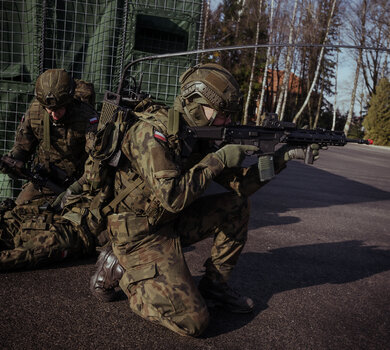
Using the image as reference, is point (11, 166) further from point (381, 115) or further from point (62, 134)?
point (381, 115)

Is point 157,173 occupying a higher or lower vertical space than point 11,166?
higher

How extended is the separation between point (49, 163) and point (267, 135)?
2383 millimetres

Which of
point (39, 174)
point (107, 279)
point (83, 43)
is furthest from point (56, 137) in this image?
point (107, 279)

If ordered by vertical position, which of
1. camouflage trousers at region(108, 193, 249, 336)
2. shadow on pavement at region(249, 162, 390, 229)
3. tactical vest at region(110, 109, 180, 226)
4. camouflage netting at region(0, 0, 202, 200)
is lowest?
shadow on pavement at region(249, 162, 390, 229)

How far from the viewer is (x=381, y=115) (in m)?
30.4

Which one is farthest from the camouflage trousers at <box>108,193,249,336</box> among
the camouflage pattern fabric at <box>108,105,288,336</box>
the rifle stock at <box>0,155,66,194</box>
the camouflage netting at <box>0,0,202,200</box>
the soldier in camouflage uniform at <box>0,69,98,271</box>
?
the camouflage netting at <box>0,0,202,200</box>

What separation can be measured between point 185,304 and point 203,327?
0.18 metres

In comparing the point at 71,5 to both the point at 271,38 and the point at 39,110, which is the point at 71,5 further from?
the point at 271,38

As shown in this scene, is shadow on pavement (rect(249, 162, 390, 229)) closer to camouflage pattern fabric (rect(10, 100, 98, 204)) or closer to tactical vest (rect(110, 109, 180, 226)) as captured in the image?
camouflage pattern fabric (rect(10, 100, 98, 204))

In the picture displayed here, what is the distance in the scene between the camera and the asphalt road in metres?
2.54

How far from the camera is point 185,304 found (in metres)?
2.59

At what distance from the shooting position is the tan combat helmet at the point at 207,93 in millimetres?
2816

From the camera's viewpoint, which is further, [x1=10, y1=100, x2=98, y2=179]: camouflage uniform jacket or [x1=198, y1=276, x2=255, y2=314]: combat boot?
[x1=10, y1=100, x2=98, y2=179]: camouflage uniform jacket

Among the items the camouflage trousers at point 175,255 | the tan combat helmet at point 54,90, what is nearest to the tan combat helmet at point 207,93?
the camouflage trousers at point 175,255
